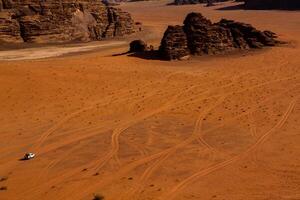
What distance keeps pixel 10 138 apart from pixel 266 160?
7127 millimetres

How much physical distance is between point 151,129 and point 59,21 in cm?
2563

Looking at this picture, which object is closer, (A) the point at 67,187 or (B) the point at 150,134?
(A) the point at 67,187

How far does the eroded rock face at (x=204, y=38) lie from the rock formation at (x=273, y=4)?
37055mm

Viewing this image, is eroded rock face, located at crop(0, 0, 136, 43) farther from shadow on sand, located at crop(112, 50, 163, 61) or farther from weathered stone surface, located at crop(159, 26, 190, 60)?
weathered stone surface, located at crop(159, 26, 190, 60)

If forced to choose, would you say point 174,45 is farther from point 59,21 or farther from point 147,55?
point 59,21

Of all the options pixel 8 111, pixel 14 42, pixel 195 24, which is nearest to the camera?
pixel 8 111

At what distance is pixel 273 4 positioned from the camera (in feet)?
221

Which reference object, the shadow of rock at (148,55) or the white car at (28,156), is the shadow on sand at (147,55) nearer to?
the shadow of rock at (148,55)

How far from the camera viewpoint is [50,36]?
37.8 m

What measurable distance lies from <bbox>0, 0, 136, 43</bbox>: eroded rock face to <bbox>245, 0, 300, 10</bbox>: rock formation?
2907 cm

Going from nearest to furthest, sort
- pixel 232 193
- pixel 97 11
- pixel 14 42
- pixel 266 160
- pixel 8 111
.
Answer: pixel 232 193, pixel 266 160, pixel 8 111, pixel 14 42, pixel 97 11

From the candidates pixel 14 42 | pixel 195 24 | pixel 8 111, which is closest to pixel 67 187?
pixel 8 111

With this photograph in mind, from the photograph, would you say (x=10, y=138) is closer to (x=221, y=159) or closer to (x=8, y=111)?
(x=8, y=111)

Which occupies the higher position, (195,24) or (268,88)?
(195,24)
